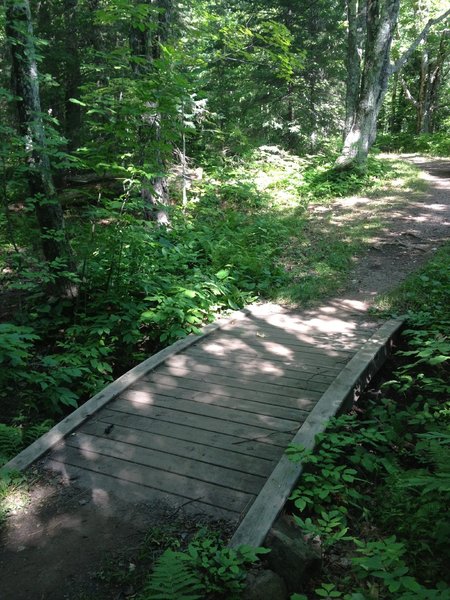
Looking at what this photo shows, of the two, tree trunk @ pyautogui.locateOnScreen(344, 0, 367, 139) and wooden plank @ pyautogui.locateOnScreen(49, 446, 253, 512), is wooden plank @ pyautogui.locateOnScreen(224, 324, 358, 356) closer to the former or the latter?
wooden plank @ pyautogui.locateOnScreen(49, 446, 253, 512)

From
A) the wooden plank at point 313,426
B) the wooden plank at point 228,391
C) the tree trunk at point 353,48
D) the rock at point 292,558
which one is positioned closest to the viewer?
the rock at point 292,558

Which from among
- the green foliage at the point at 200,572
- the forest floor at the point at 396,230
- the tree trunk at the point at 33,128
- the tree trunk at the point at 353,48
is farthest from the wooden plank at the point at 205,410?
the tree trunk at the point at 353,48

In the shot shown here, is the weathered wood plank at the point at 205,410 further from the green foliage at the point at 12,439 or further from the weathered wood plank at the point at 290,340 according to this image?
the weathered wood plank at the point at 290,340

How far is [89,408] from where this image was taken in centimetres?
427

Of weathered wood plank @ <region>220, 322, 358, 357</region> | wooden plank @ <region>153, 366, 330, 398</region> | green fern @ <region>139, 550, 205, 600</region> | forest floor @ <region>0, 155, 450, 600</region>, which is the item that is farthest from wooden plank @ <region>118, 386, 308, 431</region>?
green fern @ <region>139, 550, 205, 600</region>

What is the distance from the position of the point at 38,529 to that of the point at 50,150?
4536mm

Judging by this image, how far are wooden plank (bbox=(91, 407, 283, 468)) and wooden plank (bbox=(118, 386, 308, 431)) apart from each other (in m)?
0.20

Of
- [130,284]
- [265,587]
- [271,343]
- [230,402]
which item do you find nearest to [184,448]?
[230,402]

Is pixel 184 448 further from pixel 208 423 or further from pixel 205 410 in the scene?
pixel 205 410

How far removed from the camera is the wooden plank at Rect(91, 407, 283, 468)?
358 cm

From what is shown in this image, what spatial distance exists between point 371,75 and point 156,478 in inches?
545

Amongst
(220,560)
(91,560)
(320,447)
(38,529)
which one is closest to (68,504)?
(38,529)

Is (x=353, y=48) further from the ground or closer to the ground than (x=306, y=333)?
further from the ground

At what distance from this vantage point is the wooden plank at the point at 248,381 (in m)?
4.50
